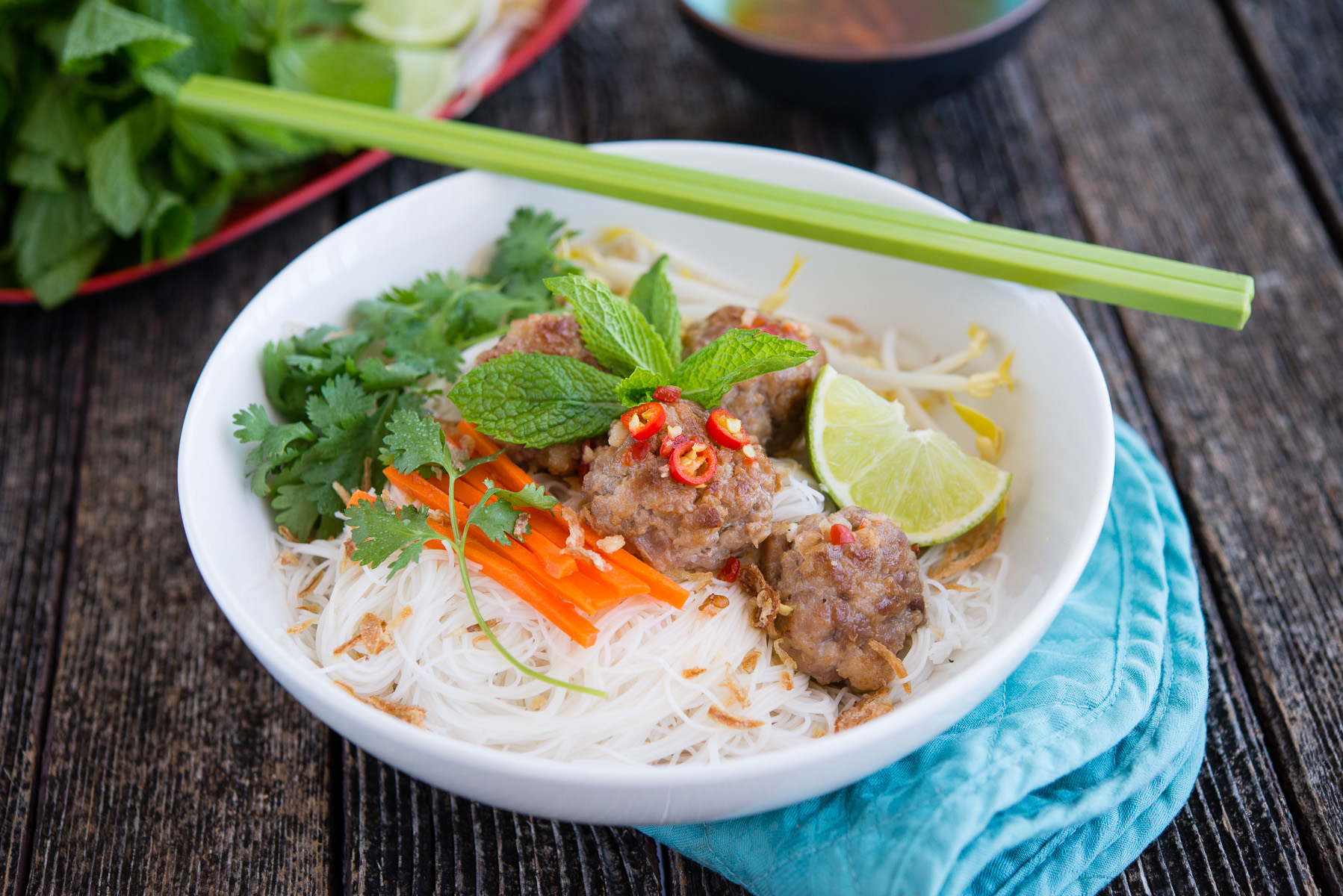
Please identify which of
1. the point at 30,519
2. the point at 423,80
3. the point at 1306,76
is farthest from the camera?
the point at 1306,76

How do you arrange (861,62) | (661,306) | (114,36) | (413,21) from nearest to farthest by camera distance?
1. (661,306)
2. (114,36)
3. (861,62)
4. (413,21)

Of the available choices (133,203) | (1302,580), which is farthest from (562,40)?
(1302,580)

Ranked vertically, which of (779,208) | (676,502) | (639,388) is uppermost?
(779,208)

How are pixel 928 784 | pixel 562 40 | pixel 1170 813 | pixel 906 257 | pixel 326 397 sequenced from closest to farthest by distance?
1. pixel 928 784
2. pixel 1170 813
3. pixel 326 397
4. pixel 906 257
5. pixel 562 40

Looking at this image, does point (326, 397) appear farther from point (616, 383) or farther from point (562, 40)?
point (562, 40)

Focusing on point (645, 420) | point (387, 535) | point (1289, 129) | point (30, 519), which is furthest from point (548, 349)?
point (1289, 129)

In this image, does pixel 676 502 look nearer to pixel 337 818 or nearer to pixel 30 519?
pixel 337 818
